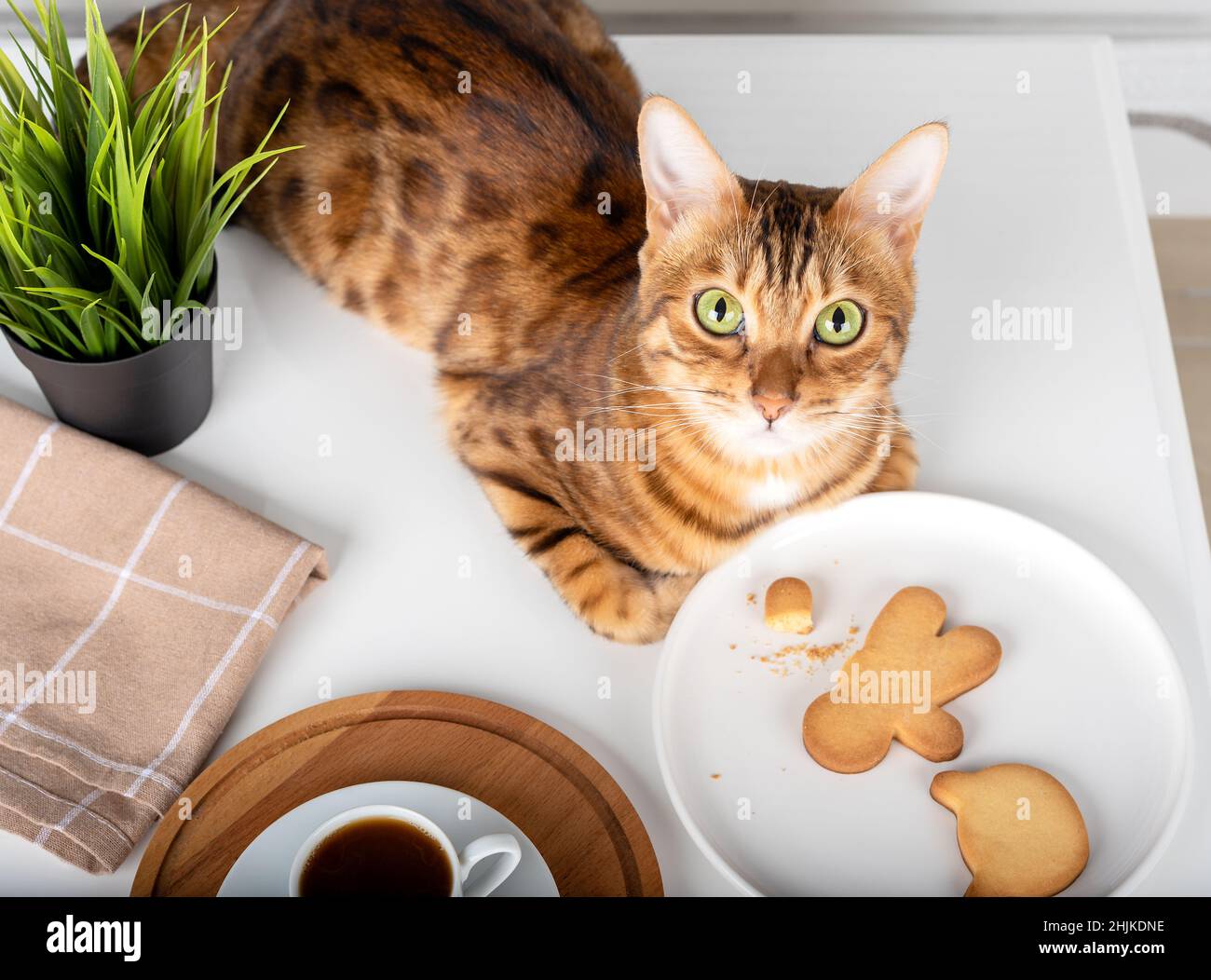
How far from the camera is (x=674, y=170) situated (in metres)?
0.97

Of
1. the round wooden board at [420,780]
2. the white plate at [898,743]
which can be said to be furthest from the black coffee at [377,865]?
the white plate at [898,743]

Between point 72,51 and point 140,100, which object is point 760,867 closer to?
point 140,100

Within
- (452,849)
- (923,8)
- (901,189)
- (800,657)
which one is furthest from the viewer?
(923,8)

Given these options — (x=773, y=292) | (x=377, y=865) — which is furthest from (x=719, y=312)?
(x=377, y=865)

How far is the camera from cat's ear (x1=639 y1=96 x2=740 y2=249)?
35.7 inches

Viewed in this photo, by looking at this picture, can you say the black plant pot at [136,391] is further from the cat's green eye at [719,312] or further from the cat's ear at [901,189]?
the cat's ear at [901,189]

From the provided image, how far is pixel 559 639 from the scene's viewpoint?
1.08 m

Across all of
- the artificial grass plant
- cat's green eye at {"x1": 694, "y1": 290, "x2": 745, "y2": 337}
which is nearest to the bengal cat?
cat's green eye at {"x1": 694, "y1": 290, "x2": 745, "y2": 337}

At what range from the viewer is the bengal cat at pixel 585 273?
98 cm

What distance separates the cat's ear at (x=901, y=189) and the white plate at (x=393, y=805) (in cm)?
60

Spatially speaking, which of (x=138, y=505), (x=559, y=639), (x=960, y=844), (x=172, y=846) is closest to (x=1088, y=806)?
(x=960, y=844)

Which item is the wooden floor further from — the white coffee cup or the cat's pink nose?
the white coffee cup

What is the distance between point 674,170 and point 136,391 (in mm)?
559

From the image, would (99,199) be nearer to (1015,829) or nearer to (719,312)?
(719,312)
